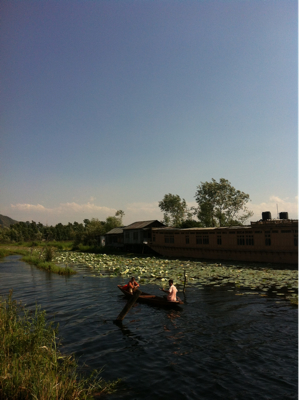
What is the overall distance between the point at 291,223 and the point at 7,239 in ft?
276

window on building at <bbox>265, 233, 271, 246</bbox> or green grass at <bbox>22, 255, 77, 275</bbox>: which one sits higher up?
window on building at <bbox>265, 233, 271, 246</bbox>

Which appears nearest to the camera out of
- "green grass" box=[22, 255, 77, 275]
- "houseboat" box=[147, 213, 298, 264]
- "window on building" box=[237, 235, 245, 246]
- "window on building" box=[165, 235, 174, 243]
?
"green grass" box=[22, 255, 77, 275]

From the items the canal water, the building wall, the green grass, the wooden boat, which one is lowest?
the green grass

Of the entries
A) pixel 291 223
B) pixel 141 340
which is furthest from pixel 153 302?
pixel 291 223

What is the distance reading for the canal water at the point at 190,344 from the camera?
7.24 m

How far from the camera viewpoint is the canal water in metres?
7.24

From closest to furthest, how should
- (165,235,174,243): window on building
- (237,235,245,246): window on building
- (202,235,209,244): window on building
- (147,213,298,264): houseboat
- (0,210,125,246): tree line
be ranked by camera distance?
1. (147,213,298,264): houseboat
2. (237,235,245,246): window on building
3. (202,235,209,244): window on building
4. (165,235,174,243): window on building
5. (0,210,125,246): tree line

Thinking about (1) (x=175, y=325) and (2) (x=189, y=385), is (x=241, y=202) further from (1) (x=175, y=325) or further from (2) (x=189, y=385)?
(2) (x=189, y=385)

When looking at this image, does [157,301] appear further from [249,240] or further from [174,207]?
[174,207]

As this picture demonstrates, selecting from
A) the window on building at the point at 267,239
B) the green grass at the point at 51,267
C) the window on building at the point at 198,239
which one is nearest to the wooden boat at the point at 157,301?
the green grass at the point at 51,267

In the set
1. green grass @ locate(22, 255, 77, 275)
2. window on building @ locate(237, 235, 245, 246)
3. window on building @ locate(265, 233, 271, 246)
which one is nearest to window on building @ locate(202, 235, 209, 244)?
window on building @ locate(237, 235, 245, 246)

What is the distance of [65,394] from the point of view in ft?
18.0

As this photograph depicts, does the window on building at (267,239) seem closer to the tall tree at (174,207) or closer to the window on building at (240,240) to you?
the window on building at (240,240)

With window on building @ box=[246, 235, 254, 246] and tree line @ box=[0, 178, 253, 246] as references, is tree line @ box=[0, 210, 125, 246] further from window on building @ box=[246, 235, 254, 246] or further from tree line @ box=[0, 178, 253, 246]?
window on building @ box=[246, 235, 254, 246]
